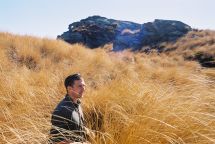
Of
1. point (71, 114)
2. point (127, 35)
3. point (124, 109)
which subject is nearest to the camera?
point (71, 114)

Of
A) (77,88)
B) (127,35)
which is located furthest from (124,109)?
(127,35)

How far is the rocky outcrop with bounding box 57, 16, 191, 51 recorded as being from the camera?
32.6 metres

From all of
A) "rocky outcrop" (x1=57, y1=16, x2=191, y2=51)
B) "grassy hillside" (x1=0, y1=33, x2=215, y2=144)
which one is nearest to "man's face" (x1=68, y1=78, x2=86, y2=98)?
"grassy hillside" (x1=0, y1=33, x2=215, y2=144)

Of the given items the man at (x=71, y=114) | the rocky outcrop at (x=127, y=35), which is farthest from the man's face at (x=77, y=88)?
the rocky outcrop at (x=127, y=35)

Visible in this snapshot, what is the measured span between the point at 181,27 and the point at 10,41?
76.5 feet

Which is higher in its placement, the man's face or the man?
the man's face

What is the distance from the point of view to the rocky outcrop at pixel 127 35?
32.6 metres

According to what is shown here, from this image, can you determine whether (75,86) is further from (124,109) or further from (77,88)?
(124,109)

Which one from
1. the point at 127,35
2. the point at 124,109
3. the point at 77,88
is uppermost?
the point at 127,35

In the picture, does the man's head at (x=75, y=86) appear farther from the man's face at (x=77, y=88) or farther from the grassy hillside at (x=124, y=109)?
the grassy hillside at (x=124, y=109)

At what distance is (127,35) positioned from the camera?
35.9 meters

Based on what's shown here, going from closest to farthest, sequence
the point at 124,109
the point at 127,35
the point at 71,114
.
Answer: the point at 71,114
the point at 124,109
the point at 127,35

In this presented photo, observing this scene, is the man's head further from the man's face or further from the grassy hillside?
the grassy hillside

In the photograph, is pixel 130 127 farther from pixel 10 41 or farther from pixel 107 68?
pixel 10 41
